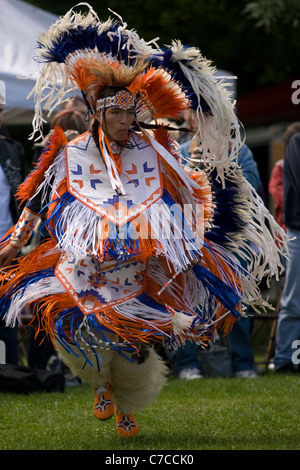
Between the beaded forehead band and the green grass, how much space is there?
5.08 feet

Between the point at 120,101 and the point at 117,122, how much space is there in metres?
0.10

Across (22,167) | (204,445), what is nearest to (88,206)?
(204,445)

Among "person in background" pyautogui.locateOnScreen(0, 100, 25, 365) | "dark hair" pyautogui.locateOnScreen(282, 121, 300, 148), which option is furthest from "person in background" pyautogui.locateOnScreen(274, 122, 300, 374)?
"person in background" pyautogui.locateOnScreen(0, 100, 25, 365)

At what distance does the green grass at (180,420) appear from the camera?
13.7 ft

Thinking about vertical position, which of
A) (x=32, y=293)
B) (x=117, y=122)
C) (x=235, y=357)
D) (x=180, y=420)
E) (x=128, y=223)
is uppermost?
(x=117, y=122)

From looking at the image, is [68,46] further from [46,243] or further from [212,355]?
[212,355]

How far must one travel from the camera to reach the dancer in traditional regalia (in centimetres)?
413

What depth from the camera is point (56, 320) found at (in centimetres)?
418

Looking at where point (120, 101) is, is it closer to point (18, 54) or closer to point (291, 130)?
point (291, 130)

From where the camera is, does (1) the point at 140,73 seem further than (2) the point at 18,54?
No

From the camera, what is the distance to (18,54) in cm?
751

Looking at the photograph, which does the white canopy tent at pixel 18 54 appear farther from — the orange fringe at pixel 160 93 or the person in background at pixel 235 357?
the orange fringe at pixel 160 93

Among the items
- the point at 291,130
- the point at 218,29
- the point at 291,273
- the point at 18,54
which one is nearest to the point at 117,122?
the point at 291,273

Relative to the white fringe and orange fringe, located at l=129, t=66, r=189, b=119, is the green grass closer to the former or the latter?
the white fringe
